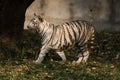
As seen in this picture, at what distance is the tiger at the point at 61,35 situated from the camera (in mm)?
9883

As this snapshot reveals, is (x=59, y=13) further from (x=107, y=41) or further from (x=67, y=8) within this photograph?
(x=107, y=41)

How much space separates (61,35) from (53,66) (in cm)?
64

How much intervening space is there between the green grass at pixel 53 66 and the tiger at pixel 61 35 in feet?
0.74

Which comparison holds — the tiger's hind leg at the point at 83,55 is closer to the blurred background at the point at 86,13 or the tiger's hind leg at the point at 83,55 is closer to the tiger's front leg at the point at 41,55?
the tiger's front leg at the point at 41,55

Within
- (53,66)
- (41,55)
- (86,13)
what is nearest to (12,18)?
(41,55)

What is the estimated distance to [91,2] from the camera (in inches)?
603

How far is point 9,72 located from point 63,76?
3.21 feet

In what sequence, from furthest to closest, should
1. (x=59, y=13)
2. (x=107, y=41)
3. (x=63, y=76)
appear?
(x=59, y=13), (x=107, y=41), (x=63, y=76)

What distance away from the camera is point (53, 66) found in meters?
9.84

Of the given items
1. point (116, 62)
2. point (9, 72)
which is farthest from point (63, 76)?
point (116, 62)

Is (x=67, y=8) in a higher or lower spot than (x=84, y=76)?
higher

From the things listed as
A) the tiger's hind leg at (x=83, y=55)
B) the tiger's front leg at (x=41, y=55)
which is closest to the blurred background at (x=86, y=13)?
the tiger's hind leg at (x=83, y=55)

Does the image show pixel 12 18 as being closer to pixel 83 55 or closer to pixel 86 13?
pixel 83 55

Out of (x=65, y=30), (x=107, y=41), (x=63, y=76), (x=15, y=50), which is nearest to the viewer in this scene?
(x=63, y=76)
